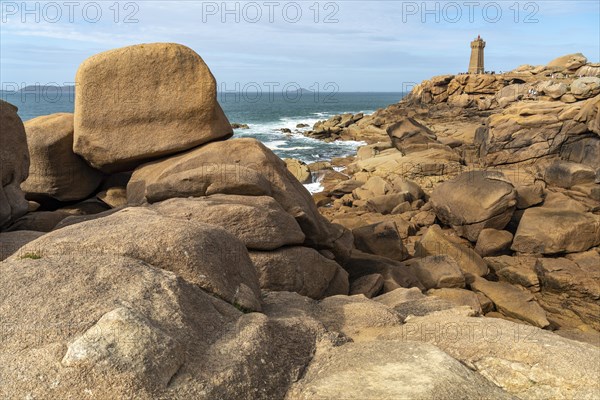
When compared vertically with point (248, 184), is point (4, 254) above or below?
below

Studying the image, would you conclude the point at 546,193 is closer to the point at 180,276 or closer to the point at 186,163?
the point at 186,163

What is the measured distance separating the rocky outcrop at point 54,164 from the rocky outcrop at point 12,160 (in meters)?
2.18

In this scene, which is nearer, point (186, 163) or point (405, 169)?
point (186, 163)

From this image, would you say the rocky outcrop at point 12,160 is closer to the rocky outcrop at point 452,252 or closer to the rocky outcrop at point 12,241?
A: the rocky outcrop at point 12,241

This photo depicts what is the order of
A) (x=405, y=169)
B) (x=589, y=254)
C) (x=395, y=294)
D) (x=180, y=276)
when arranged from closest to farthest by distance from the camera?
(x=180, y=276), (x=395, y=294), (x=589, y=254), (x=405, y=169)

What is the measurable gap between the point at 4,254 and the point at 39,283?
3.75 metres

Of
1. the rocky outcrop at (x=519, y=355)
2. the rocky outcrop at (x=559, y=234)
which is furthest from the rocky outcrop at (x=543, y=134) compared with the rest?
the rocky outcrop at (x=519, y=355)

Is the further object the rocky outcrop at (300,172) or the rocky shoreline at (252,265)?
the rocky outcrop at (300,172)

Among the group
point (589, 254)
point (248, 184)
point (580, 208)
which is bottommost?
point (589, 254)

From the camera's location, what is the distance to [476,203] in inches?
739

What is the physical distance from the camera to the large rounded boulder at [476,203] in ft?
60.8

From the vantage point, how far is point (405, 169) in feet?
95.7

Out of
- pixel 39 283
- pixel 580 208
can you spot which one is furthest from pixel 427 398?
pixel 580 208

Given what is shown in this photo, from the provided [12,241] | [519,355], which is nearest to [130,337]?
[519,355]
